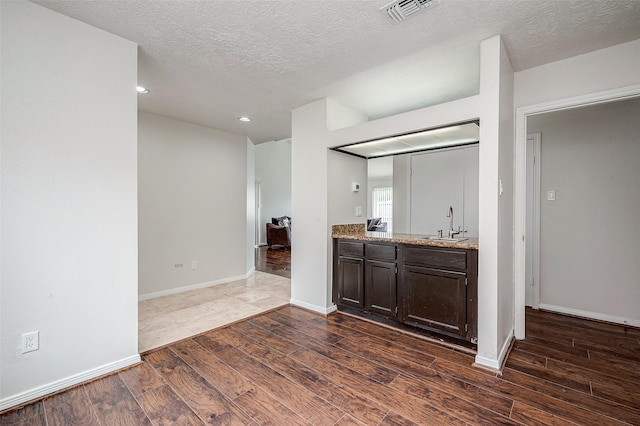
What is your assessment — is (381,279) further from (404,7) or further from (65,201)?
(65,201)

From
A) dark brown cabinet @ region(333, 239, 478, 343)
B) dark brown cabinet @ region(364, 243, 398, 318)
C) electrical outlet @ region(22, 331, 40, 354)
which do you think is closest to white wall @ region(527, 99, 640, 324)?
dark brown cabinet @ region(333, 239, 478, 343)

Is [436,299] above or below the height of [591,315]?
above

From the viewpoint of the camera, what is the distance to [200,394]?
6.25 feet

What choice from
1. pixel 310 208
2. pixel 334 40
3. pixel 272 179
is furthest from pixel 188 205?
pixel 272 179

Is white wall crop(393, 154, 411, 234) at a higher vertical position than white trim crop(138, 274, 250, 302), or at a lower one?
higher

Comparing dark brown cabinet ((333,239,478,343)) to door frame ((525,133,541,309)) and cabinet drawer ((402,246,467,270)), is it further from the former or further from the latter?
door frame ((525,133,541,309))

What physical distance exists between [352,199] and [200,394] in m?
2.59

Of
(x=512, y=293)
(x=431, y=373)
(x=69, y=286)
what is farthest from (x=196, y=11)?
(x=512, y=293)

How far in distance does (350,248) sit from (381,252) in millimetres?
399

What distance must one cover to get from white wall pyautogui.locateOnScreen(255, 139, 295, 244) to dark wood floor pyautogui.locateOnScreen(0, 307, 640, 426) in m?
7.35

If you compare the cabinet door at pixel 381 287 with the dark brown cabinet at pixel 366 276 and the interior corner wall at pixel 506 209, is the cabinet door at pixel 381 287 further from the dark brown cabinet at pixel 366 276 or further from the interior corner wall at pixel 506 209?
the interior corner wall at pixel 506 209

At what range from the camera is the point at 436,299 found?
258 centimetres

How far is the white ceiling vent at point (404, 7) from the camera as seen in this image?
180 centimetres

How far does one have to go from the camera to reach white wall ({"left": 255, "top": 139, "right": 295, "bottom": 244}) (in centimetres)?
982
